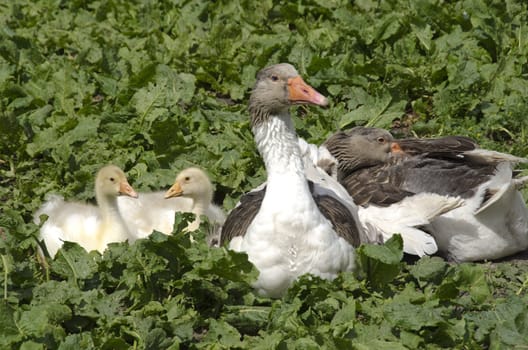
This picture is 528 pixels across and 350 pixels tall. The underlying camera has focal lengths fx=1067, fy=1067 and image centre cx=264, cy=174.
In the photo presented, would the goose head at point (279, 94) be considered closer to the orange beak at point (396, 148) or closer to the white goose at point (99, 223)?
the white goose at point (99, 223)

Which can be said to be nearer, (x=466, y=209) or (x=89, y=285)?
(x=89, y=285)

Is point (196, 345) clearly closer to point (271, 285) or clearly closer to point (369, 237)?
Result: point (271, 285)

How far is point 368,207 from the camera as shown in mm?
7367

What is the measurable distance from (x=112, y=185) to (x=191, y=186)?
1.83ft

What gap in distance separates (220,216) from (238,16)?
12.8 feet

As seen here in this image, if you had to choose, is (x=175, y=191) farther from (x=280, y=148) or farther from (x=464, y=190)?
(x=464, y=190)

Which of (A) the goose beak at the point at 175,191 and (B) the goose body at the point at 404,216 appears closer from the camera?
(B) the goose body at the point at 404,216

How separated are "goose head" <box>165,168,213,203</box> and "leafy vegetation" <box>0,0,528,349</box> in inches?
23.0

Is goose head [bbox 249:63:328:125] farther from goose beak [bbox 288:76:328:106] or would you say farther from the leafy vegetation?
the leafy vegetation

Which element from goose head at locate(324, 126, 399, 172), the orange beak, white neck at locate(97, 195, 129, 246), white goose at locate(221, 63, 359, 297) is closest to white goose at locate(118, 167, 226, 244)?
white neck at locate(97, 195, 129, 246)

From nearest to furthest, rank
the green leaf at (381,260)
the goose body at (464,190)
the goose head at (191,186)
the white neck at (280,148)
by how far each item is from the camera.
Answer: the green leaf at (381,260) < the white neck at (280,148) < the goose body at (464,190) < the goose head at (191,186)

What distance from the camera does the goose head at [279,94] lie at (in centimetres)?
634

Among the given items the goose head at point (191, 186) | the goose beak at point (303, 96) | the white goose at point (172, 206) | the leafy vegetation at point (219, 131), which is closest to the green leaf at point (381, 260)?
the leafy vegetation at point (219, 131)

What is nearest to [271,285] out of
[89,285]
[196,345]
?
[196,345]
